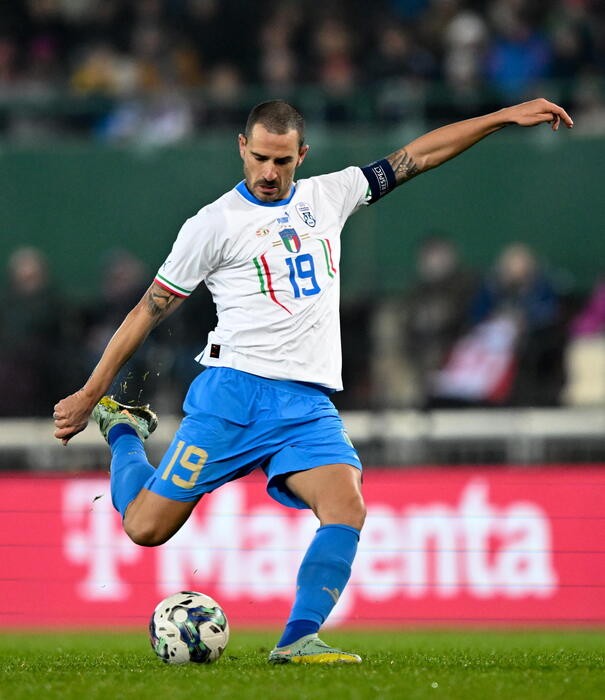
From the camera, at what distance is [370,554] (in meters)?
10.6

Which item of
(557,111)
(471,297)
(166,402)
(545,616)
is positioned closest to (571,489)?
(545,616)

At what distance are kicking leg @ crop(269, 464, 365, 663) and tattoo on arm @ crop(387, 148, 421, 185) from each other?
4.89 ft

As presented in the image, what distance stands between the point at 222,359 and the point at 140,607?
471 cm

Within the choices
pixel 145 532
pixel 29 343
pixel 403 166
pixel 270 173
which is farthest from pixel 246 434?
pixel 29 343

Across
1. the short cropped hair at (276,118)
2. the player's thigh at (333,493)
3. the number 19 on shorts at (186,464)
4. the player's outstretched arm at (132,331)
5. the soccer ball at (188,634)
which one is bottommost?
the soccer ball at (188,634)

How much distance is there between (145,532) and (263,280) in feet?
4.08

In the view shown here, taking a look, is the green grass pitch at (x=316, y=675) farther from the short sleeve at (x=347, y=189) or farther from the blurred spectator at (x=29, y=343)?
the blurred spectator at (x=29, y=343)

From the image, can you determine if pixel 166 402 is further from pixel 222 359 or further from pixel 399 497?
pixel 222 359

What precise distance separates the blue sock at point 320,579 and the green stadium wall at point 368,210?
764 cm

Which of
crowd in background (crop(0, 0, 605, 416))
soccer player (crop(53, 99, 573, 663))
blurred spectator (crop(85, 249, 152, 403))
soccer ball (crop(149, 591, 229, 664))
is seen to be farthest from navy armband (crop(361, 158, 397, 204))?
blurred spectator (crop(85, 249, 152, 403))

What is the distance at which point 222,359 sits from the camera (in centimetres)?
641

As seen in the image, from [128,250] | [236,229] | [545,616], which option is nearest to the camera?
[236,229]

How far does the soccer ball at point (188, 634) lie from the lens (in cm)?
636

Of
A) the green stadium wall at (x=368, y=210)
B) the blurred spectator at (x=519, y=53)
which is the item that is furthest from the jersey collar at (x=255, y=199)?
the blurred spectator at (x=519, y=53)
